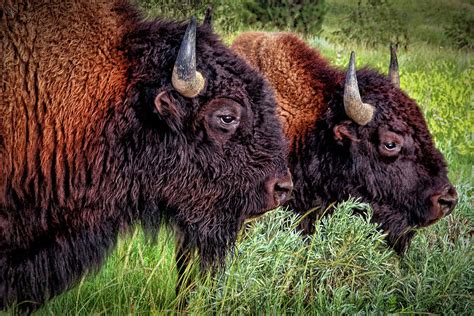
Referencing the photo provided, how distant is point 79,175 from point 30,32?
82cm

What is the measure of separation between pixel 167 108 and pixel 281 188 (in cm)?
82

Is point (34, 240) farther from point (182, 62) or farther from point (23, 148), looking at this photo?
point (182, 62)

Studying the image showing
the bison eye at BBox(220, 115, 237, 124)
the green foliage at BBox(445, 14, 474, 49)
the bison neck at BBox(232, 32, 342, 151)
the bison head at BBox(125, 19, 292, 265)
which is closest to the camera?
the bison head at BBox(125, 19, 292, 265)

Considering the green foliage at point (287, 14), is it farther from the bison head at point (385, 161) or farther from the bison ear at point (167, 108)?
the bison ear at point (167, 108)

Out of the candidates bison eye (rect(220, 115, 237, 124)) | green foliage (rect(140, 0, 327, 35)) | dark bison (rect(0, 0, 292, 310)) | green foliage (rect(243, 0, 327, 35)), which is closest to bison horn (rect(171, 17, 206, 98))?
dark bison (rect(0, 0, 292, 310))

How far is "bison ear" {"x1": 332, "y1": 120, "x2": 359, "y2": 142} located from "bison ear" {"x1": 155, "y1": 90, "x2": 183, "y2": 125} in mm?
1870

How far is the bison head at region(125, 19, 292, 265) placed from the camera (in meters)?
4.21

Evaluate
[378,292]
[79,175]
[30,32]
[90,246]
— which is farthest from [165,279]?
[30,32]

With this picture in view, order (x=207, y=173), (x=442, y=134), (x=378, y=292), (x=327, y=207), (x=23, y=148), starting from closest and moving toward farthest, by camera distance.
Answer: (x=23, y=148)
(x=207, y=173)
(x=378, y=292)
(x=327, y=207)
(x=442, y=134)

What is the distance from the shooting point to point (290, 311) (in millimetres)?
4562

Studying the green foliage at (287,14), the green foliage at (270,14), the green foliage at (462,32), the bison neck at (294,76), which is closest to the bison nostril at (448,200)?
the bison neck at (294,76)

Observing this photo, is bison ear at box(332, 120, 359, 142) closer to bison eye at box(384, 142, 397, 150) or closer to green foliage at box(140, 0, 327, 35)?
bison eye at box(384, 142, 397, 150)

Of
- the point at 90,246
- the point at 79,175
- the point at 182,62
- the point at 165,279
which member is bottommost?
the point at 165,279

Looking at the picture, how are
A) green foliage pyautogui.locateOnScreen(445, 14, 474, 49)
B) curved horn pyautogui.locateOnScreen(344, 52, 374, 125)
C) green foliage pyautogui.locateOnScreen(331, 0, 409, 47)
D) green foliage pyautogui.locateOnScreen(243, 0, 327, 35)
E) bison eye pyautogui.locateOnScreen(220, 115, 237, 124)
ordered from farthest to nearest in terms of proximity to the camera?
green foliage pyautogui.locateOnScreen(445, 14, 474, 49)
green foliage pyautogui.locateOnScreen(331, 0, 409, 47)
green foliage pyautogui.locateOnScreen(243, 0, 327, 35)
curved horn pyautogui.locateOnScreen(344, 52, 374, 125)
bison eye pyautogui.locateOnScreen(220, 115, 237, 124)
